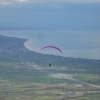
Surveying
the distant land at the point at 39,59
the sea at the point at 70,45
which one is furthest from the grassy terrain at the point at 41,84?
the sea at the point at 70,45

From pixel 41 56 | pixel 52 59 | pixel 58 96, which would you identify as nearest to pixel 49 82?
pixel 58 96

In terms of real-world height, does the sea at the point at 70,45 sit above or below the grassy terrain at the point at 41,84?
above

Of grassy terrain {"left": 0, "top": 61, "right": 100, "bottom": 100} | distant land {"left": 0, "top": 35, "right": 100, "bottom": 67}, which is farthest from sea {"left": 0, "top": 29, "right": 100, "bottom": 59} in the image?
grassy terrain {"left": 0, "top": 61, "right": 100, "bottom": 100}

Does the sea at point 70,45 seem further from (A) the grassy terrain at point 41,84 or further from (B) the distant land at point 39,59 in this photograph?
(A) the grassy terrain at point 41,84

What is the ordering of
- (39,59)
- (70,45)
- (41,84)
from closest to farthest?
(41,84) < (39,59) < (70,45)

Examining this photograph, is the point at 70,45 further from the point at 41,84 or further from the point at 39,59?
the point at 41,84

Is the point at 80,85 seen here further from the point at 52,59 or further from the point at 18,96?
the point at 52,59

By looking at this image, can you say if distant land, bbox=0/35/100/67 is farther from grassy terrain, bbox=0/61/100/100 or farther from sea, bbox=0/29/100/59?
sea, bbox=0/29/100/59

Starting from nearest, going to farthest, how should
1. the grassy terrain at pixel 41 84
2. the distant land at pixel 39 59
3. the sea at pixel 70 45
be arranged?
the grassy terrain at pixel 41 84 < the distant land at pixel 39 59 < the sea at pixel 70 45

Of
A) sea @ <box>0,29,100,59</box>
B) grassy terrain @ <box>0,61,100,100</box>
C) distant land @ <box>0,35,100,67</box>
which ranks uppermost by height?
sea @ <box>0,29,100,59</box>

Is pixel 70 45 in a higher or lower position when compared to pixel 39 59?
higher

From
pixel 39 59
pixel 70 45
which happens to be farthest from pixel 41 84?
pixel 70 45
